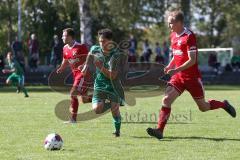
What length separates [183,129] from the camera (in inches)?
492

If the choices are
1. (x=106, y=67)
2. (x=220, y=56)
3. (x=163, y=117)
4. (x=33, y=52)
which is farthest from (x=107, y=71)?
(x=220, y=56)

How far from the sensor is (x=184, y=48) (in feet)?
35.6

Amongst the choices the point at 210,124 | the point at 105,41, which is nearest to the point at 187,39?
the point at 105,41

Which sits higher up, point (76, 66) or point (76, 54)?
point (76, 54)

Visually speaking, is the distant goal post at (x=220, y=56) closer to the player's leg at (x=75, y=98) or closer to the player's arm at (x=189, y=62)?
the player's leg at (x=75, y=98)

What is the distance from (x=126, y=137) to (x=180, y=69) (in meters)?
1.61

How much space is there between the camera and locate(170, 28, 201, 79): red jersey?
422 inches

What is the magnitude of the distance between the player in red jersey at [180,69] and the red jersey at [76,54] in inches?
Answer: 132

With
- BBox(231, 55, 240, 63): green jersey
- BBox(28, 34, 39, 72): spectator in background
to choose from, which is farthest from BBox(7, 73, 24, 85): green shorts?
BBox(231, 55, 240, 63): green jersey

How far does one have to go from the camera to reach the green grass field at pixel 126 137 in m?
9.17

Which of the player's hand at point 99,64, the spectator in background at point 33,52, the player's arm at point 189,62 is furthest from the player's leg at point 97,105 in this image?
the spectator in background at point 33,52

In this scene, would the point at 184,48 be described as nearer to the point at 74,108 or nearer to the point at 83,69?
the point at 83,69

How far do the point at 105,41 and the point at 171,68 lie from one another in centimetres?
126

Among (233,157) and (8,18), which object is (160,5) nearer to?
(8,18)
